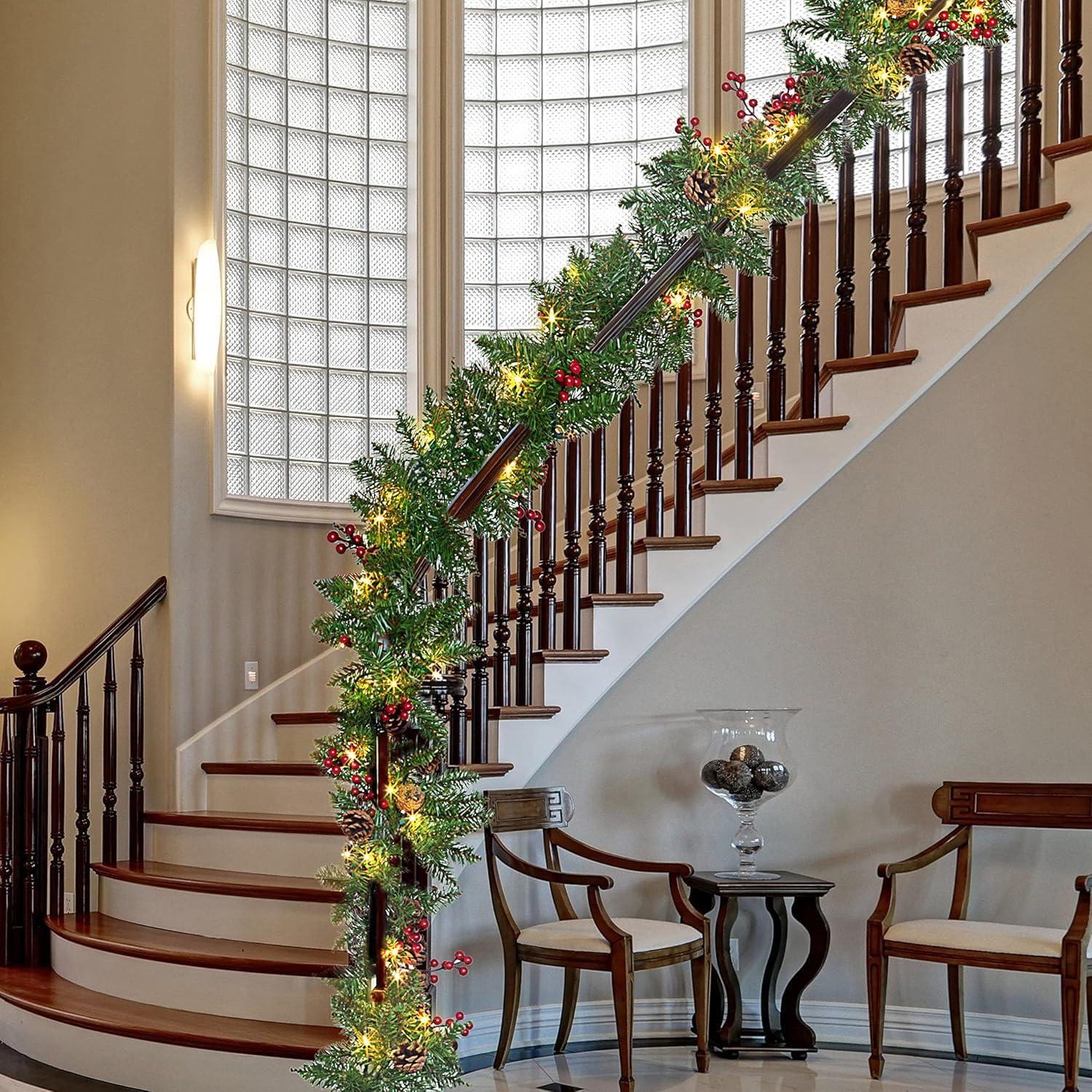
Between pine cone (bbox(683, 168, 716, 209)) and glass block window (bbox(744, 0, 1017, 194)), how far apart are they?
2783 millimetres

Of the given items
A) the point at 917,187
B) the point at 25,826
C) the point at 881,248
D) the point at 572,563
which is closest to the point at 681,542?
the point at 572,563

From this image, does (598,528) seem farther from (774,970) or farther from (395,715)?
(395,715)

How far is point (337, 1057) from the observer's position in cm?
247

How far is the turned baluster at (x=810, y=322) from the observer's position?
13.9ft

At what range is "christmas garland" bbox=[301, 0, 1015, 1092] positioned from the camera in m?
2.43

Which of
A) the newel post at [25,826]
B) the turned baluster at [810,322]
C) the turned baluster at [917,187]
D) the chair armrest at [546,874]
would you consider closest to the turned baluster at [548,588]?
the chair armrest at [546,874]

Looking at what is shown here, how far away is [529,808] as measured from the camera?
4.10 m

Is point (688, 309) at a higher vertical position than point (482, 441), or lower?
higher

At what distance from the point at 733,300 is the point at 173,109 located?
10.4ft

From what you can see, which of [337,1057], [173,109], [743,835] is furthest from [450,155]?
[337,1057]

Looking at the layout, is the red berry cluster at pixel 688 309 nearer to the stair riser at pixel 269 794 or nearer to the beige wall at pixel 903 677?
the beige wall at pixel 903 677

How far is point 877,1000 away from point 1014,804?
0.73m

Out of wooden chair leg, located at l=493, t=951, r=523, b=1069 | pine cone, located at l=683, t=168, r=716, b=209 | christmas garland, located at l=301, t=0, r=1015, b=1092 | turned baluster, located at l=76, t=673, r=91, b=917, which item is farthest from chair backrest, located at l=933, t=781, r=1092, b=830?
→ turned baluster, located at l=76, t=673, r=91, b=917

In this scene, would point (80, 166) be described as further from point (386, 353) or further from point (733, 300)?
point (733, 300)
